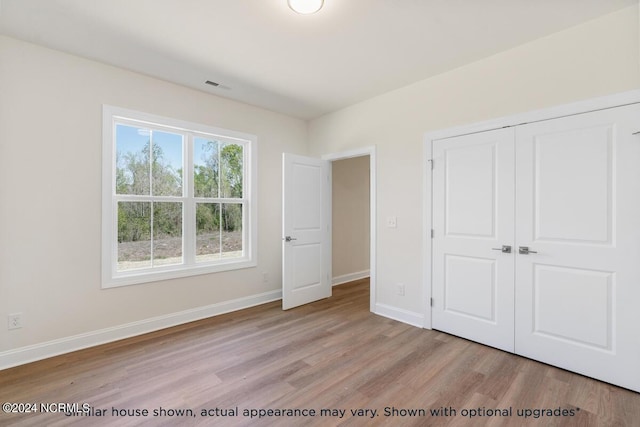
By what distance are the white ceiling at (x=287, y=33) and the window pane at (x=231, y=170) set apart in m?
0.92

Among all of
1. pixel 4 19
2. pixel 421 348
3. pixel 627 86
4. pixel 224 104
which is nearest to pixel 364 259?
pixel 421 348

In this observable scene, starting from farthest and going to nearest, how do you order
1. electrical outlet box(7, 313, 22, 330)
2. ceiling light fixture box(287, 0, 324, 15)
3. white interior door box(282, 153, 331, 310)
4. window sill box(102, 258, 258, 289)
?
white interior door box(282, 153, 331, 310) → window sill box(102, 258, 258, 289) → electrical outlet box(7, 313, 22, 330) → ceiling light fixture box(287, 0, 324, 15)

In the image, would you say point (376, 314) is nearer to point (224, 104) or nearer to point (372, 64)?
point (372, 64)

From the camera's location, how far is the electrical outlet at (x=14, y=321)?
7.82 feet

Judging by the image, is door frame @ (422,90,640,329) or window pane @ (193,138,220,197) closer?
door frame @ (422,90,640,329)

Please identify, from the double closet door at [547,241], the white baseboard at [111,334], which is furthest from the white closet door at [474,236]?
the white baseboard at [111,334]

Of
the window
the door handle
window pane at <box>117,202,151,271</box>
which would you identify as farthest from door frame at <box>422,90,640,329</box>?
window pane at <box>117,202,151,271</box>

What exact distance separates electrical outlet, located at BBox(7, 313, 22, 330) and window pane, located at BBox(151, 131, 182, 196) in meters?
1.52

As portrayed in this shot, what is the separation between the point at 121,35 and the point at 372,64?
223 centimetres

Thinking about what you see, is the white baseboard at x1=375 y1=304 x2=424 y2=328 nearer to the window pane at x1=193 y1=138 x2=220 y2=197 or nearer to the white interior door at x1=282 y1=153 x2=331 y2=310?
the white interior door at x1=282 y1=153 x2=331 y2=310

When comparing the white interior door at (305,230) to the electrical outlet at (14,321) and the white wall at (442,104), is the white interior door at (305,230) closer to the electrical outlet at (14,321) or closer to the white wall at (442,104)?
the white wall at (442,104)

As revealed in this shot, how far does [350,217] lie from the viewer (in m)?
5.43

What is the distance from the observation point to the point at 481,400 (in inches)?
76.5

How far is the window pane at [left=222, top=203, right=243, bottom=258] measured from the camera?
3785 millimetres
